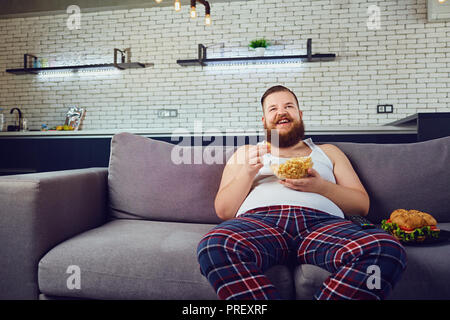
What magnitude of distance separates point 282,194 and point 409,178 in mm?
734

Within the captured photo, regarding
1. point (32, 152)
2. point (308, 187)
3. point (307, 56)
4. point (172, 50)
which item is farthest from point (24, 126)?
point (308, 187)

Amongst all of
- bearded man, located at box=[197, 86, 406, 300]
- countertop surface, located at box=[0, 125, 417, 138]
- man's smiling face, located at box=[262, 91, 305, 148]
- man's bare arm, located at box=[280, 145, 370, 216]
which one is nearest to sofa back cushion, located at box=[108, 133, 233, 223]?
bearded man, located at box=[197, 86, 406, 300]

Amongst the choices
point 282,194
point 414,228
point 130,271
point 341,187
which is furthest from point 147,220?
point 414,228

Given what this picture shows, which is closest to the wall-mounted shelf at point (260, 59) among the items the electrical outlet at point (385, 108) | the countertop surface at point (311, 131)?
the electrical outlet at point (385, 108)

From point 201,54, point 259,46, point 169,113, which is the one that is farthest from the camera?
point 169,113

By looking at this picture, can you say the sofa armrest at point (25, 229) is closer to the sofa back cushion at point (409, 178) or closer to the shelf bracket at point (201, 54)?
the sofa back cushion at point (409, 178)

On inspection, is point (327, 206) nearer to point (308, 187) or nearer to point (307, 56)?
Result: point (308, 187)

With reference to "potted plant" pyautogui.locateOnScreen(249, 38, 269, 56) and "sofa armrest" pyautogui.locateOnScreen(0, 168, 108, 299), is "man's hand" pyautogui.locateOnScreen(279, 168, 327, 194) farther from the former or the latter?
"potted plant" pyautogui.locateOnScreen(249, 38, 269, 56)

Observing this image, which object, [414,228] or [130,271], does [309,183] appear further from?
[130,271]

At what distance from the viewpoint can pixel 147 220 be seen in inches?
71.6

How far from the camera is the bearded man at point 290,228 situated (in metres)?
1.01

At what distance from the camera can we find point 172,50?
475cm

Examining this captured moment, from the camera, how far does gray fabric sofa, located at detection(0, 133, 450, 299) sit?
1.21 m

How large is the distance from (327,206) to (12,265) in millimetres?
1298
